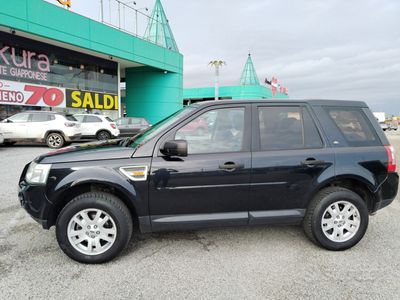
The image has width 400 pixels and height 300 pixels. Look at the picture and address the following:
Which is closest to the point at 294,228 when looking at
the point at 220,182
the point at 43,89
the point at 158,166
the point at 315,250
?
the point at 315,250

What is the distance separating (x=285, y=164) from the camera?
3277 millimetres

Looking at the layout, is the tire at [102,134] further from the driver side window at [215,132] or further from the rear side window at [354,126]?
the rear side window at [354,126]

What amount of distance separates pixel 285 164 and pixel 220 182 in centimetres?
77

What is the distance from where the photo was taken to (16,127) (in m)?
12.3

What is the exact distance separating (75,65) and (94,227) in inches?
687

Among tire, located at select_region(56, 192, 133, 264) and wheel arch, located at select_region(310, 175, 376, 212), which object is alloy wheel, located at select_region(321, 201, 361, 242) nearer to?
wheel arch, located at select_region(310, 175, 376, 212)

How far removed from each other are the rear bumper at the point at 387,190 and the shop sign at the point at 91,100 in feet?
58.2

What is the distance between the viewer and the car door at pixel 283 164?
3268 millimetres

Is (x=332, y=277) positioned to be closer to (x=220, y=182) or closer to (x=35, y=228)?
(x=220, y=182)

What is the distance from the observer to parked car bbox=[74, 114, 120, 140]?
14186mm

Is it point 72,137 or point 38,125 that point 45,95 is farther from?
point 72,137

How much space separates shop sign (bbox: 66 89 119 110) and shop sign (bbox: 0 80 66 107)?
58cm

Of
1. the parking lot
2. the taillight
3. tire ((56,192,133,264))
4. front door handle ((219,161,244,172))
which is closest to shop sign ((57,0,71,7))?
the parking lot

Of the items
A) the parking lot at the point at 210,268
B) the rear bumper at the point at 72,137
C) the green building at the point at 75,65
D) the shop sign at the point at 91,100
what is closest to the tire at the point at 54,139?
the rear bumper at the point at 72,137
